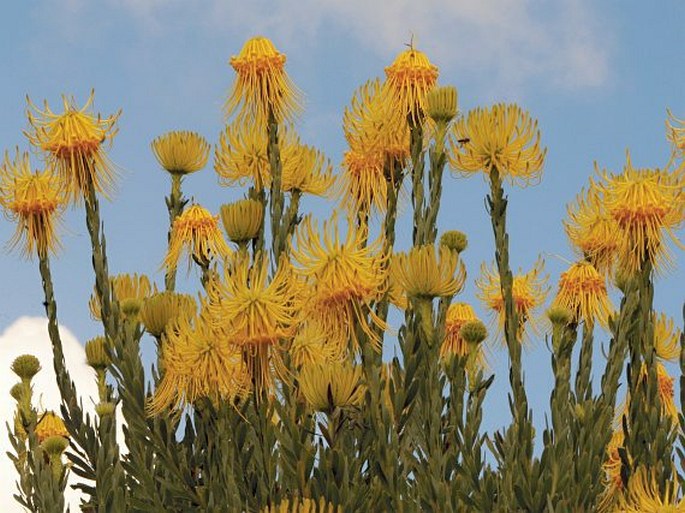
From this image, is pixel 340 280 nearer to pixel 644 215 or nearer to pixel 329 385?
pixel 329 385

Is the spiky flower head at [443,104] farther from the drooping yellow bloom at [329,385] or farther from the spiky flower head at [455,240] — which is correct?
the drooping yellow bloom at [329,385]

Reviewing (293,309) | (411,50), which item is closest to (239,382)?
(293,309)

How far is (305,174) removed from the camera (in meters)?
7.81

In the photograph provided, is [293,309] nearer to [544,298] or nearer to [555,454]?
[555,454]

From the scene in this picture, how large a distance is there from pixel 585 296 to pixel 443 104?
188 centimetres

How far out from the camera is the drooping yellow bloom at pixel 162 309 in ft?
23.3

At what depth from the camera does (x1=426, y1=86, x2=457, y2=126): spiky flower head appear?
22.8 ft

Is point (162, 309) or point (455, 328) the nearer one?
point (162, 309)

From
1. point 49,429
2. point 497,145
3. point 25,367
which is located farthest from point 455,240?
point 49,429

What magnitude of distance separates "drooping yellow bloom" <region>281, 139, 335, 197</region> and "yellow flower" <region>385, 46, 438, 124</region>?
2.58 ft

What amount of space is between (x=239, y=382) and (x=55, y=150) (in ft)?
7.93

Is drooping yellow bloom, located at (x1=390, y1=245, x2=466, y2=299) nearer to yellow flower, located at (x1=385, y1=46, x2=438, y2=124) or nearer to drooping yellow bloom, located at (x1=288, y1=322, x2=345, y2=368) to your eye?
drooping yellow bloom, located at (x1=288, y1=322, x2=345, y2=368)

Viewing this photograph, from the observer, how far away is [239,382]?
6395mm

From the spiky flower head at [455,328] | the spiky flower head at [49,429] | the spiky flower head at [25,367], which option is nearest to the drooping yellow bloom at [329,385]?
the spiky flower head at [455,328]
